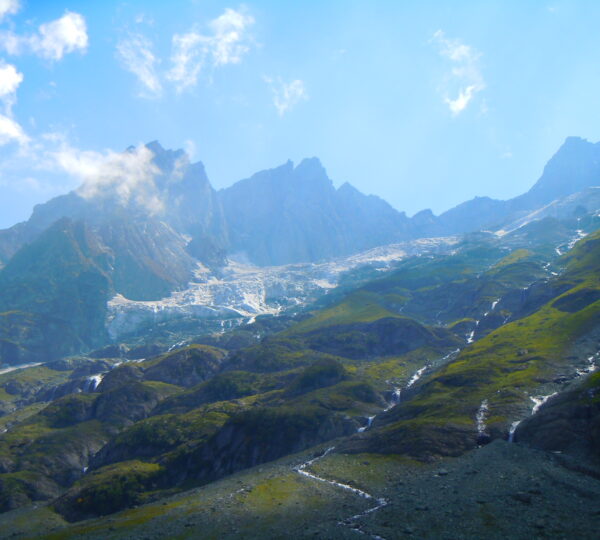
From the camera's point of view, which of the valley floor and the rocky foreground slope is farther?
the rocky foreground slope

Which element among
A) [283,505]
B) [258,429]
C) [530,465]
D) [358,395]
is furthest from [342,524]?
[358,395]

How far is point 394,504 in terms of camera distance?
257 ft

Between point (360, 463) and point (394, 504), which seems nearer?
point (394, 504)

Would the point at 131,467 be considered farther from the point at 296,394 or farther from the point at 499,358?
the point at 499,358

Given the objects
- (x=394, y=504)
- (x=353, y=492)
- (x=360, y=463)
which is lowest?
(x=360, y=463)

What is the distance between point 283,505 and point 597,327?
137 meters

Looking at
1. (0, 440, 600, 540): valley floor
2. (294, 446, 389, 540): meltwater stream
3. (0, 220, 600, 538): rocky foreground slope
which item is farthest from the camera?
(0, 220, 600, 538): rocky foreground slope

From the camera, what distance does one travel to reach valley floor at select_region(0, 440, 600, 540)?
66.6 meters

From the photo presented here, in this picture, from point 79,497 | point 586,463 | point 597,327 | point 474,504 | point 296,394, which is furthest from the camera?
point 296,394

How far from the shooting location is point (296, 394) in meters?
198

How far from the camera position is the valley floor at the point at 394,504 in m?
66.6

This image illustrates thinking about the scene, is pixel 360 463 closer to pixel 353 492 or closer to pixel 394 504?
pixel 353 492

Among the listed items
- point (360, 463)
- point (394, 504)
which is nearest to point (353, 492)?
point (394, 504)

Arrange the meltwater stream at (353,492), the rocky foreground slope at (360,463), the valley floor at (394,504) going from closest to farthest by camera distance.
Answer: the valley floor at (394,504), the meltwater stream at (353,492), the rocky foreground slope at (360,463)
